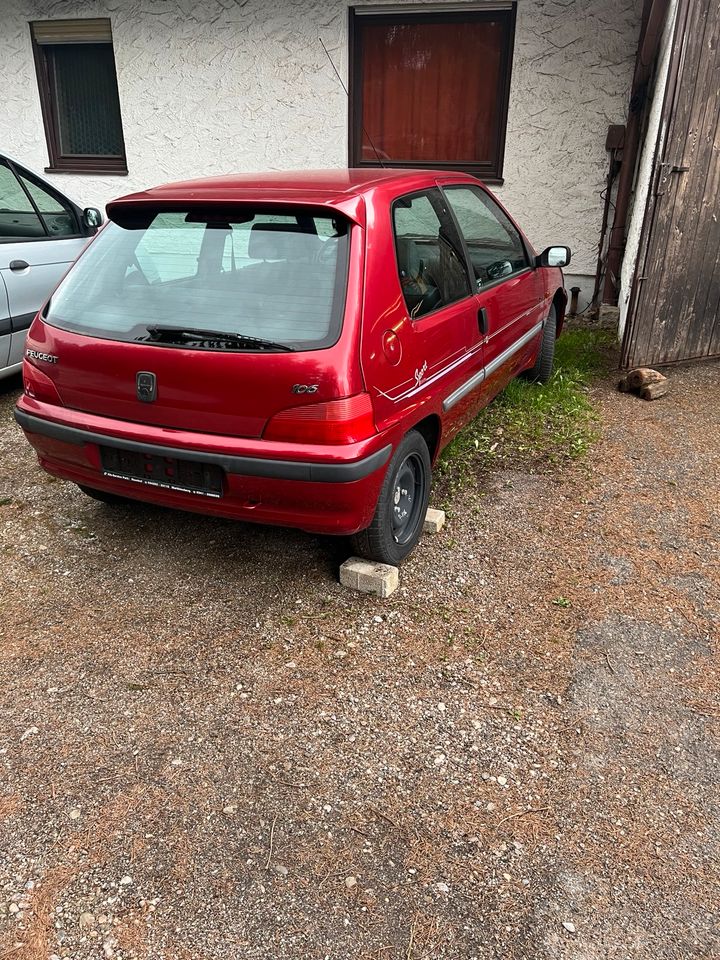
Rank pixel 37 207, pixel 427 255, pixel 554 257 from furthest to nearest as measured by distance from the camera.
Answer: pixel 37 207 < pixel 554 257 < pixel 427 255

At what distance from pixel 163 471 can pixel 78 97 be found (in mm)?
7879

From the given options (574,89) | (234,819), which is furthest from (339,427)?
(574,89)

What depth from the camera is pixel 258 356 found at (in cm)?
279

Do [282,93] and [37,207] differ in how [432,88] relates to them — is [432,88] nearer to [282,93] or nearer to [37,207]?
[282,93]

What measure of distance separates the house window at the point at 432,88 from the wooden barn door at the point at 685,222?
7.96ft

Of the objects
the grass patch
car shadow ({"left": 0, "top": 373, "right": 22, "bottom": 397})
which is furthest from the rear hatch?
car shadow ({"left": 0, "top": 373, "right": 22, "bottom": 397})

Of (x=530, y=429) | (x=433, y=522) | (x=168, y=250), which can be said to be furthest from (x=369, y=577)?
(x=530, y=429)

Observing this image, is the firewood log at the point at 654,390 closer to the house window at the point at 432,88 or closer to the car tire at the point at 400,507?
the car tire at the point at 400,507

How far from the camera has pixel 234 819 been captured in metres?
2.26

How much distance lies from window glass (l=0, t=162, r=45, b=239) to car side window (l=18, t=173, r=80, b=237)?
0.07 meters

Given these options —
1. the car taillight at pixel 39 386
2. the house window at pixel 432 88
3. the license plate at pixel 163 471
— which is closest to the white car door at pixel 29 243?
the car taillight at pixel 39 386

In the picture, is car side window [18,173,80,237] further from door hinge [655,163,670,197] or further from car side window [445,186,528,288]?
door hinge [655,163,670,197]

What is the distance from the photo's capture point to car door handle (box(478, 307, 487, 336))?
3975mm

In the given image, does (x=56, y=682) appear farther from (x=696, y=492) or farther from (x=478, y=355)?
(x=696, y=492)
